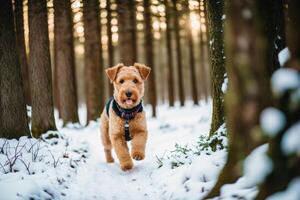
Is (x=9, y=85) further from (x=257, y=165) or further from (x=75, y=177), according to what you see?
(x=257, y=165)

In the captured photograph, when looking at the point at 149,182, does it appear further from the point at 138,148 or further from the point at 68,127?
the point at 68,127

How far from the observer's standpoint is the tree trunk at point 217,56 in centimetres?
506

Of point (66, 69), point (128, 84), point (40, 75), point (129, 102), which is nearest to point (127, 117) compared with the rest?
point (129, 102)

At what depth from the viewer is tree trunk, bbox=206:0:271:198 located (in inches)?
99.5

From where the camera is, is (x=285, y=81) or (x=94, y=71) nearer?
(x=285, y=81)

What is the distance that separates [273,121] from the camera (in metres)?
2.34

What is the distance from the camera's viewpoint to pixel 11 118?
21.6 feet

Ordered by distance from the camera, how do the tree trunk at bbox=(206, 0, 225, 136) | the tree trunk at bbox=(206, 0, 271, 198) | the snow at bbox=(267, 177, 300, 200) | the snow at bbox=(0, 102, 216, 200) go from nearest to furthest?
the snow at bbox=(267, 177, 300, 200) → the tree trunk at bbox=(206, 0, 271, 198) → the snow at bbox=(0, 102, 216, 200) → the tree trunk at bbox=(206, 0, 225, 136)

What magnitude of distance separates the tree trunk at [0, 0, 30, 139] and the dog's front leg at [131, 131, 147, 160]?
2.30 m

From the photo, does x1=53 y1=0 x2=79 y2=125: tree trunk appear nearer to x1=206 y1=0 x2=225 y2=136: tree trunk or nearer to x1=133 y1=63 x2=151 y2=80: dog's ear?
x1=133 y1=63 x2=151 y2=80: dog's ear

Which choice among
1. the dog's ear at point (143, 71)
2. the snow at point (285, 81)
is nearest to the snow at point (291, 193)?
the snow at point (285, 81)

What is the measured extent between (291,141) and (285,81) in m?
0.42

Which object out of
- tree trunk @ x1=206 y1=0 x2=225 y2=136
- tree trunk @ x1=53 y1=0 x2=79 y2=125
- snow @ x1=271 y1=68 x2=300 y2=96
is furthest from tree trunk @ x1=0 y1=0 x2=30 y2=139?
snow @ x1=271 y1=68 x2=300 y2=96

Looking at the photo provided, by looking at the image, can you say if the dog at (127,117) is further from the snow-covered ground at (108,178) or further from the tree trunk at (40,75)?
the tree trunk at (40,75)
